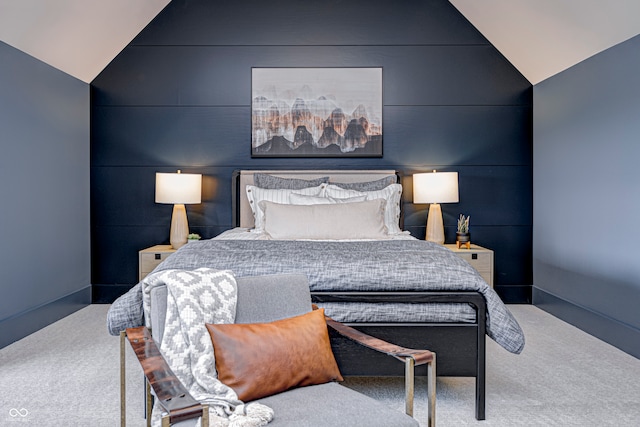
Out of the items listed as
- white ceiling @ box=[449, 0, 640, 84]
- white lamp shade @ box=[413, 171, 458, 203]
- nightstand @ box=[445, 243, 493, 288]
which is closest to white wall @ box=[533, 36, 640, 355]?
white ceiling @ box=[449, 0, 640, 84]

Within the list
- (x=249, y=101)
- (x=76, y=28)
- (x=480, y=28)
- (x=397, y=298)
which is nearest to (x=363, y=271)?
(x=397, y=298)

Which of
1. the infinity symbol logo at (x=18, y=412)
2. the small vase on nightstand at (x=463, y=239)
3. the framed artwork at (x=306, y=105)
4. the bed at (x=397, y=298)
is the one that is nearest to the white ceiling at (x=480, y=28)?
the framed artwork at (x=306, y=105)

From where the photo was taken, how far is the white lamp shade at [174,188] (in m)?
4.50

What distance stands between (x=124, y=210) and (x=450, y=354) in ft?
12.1

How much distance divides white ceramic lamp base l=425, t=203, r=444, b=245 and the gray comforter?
199 cm

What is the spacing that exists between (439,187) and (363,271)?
2305 mm

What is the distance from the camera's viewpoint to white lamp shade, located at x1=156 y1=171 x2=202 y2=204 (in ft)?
14.8

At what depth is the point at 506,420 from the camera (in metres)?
2.38

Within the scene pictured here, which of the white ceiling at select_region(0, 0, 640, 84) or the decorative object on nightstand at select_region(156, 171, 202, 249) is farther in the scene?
the decorative object on nightstand at select_region(156, 171, 202, 249)

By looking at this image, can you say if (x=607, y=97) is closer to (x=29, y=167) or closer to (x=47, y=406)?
(x=47, y=406)

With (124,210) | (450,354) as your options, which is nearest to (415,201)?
(450,354)

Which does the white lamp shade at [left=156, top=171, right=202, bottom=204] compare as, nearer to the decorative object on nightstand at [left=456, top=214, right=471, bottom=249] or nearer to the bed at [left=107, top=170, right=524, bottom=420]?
the bed at [left=107, top=170, right=524, bottom=420]

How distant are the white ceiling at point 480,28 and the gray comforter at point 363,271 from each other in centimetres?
223

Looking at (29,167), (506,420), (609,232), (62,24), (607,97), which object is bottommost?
(506,420)
